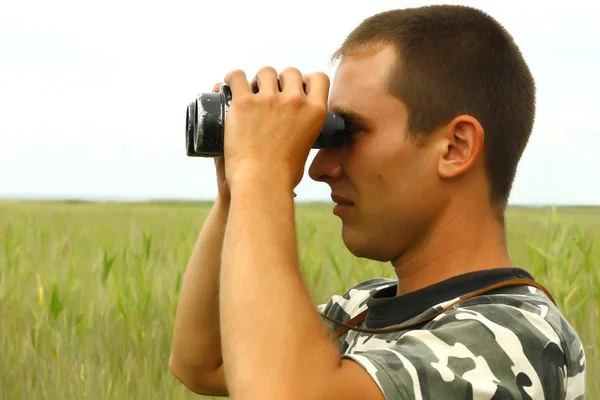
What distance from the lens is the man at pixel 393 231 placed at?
94 cm

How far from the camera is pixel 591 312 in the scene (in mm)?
2855

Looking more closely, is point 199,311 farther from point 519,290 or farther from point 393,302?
point 519,290

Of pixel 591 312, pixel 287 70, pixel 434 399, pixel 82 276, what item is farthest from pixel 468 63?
pixel 82 276

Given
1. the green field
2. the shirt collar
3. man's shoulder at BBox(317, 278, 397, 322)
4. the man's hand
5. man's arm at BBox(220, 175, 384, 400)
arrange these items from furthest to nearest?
1. the green field
2. man's shoulder at BBox(317, 278, 397, 322)
3. the shirt collar
4. the man's hand
5. man's arm at BBox(220, 175, 384, 400)

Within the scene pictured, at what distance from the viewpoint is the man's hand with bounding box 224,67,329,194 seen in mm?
1039

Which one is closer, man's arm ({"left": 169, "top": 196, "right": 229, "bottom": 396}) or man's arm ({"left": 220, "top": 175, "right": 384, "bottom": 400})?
man's arm ({"left": 220, "top": 175, "right": 384, "bottom": 400})

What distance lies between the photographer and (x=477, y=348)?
3.19 ft

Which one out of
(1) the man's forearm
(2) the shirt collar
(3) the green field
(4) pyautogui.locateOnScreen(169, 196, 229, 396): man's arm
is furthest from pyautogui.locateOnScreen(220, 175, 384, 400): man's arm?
(3) the green field

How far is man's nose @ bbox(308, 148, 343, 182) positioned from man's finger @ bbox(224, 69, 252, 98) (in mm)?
194

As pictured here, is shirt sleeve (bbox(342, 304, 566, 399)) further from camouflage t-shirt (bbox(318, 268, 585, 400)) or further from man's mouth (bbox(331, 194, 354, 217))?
man's mouth (bbox(331, 194, 354, 217))

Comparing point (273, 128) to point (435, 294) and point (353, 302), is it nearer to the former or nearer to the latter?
point (435, 294)

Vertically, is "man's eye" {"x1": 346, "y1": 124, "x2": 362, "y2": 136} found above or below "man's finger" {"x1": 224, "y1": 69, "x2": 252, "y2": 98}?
below

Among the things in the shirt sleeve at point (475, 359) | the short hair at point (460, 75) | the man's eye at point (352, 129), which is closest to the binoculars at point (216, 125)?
the man's eye at point (352, 129)

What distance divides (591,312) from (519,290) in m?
1.92
